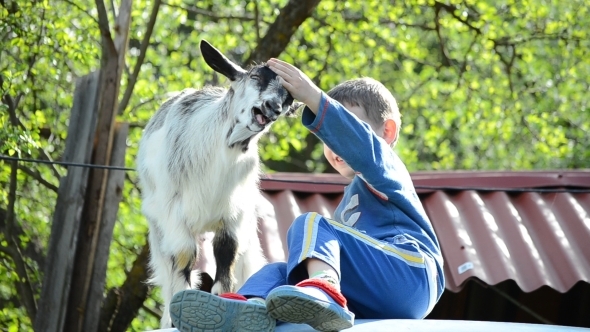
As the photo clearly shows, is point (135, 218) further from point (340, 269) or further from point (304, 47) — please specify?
point (340, 269)

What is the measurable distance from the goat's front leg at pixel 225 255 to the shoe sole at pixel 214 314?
1351 mm

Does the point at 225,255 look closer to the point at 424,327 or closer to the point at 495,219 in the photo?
the point at 424,327

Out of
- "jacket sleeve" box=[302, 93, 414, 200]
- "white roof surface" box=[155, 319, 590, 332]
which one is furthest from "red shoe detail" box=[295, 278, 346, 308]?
"jacket sleeve" box=[302, 93, 414, 200]

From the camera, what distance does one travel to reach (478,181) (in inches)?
257

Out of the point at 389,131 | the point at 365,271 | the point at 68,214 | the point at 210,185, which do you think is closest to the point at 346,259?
the point at 365,271

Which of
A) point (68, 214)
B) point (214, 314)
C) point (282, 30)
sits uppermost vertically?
point (282, 30)

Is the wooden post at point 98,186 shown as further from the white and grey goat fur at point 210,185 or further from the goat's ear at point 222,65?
the goat's ear at point 222,65

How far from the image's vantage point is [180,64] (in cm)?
940

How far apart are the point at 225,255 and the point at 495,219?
2584mm

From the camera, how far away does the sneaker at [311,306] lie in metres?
2.69

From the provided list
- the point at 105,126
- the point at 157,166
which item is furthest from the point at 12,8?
the point at 157,166

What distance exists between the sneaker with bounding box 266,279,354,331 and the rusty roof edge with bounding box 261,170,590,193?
11.5 feet

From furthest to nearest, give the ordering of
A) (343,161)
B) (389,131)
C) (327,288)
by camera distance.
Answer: (389,131)
(343,161)
(327,288)

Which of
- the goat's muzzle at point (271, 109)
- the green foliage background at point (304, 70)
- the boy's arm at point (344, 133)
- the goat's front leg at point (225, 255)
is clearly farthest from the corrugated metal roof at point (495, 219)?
the boy's arm at point (344, 133)
